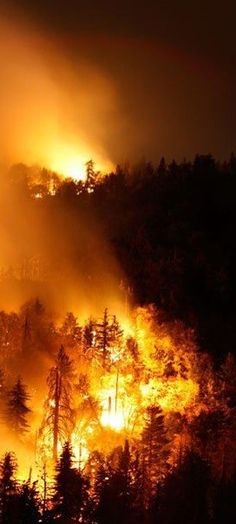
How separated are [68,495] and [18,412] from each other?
7397 mm

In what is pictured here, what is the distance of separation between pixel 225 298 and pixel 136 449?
17.7 metres

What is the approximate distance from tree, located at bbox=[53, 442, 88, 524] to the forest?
0.17 ft

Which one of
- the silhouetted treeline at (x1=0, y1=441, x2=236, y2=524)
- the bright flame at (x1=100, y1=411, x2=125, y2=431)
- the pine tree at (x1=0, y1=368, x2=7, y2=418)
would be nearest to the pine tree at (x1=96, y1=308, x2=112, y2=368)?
the bright flame at (x1=100, y1=411, x2=125, y2=431)

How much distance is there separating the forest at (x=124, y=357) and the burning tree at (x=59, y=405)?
98 millimetres

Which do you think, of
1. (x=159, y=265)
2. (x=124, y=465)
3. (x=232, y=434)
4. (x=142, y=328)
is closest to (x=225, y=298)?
(x=159, y=265)

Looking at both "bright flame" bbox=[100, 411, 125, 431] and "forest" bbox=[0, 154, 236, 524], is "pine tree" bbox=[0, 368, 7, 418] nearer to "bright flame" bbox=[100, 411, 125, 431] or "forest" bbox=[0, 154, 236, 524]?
"forest" bbox=[0, 154, 236, 524]

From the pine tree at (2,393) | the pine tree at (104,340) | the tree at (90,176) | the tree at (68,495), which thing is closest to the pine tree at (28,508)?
the tree at (68,495)

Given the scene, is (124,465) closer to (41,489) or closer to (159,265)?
(41,489)

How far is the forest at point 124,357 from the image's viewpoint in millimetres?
24500

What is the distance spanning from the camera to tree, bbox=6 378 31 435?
97.8ft

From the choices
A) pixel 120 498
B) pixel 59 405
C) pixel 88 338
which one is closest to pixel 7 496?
pixel 120 498

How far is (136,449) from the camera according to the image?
2884cm

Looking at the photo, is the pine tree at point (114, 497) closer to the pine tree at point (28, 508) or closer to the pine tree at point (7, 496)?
the pine tree at point (28, 508)

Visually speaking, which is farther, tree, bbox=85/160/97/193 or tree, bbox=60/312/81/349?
tree, bbox=85/160/97/193
